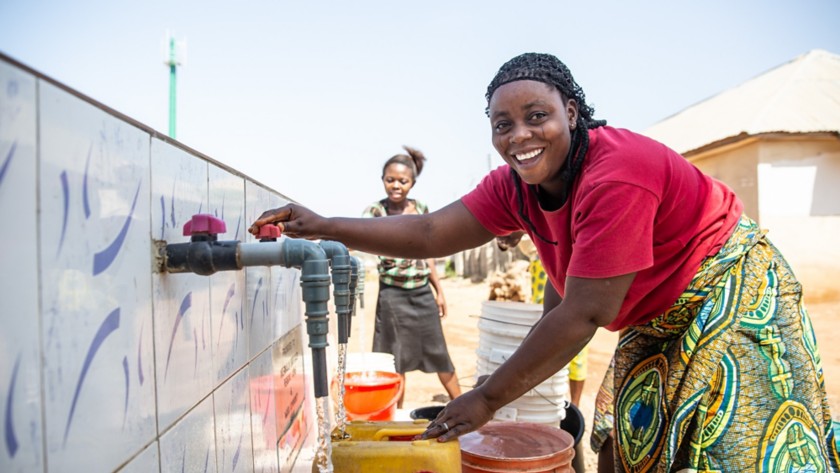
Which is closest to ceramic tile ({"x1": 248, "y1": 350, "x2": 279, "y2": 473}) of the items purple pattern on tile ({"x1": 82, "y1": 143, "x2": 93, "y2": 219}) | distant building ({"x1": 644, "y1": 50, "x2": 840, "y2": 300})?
purple pattern on tile ({"x1": 82, "y1": 143, "x2": 93, "y2": 219})

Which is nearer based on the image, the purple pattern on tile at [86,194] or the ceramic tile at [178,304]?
the purple pattern on tile at [86,194]

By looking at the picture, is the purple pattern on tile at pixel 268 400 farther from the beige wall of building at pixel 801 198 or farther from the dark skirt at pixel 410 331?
the beige wall of building at pixel 801 198

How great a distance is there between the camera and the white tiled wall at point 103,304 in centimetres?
61

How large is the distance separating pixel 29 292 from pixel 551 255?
4.56 ft

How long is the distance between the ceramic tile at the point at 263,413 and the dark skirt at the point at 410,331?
2.39m

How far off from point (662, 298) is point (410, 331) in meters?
2.69

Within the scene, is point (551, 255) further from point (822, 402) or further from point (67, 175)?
point (67, 175)

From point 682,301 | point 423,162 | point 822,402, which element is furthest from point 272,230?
point 423,162

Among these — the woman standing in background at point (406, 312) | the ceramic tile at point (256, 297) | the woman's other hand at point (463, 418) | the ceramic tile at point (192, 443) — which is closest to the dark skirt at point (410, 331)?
the woman standing in background at point (406, 312)

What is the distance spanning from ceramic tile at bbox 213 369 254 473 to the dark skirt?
2.66 m

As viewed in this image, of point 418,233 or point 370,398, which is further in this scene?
point 370,398

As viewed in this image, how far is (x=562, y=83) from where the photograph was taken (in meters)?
1.51

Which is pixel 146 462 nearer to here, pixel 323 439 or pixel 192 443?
pixel 192 443

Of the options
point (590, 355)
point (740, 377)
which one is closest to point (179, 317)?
point (740, 377)
